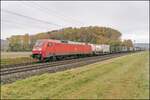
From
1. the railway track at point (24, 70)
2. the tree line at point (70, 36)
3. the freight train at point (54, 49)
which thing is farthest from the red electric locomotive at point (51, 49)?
the tree line at point (70, 36)

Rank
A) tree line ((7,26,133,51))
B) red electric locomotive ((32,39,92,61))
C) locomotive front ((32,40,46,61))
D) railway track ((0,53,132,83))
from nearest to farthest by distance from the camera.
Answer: railway track ((0,53,132,83))
locomotive front ((32,40,46,61))
red electric locomotive ((32,39,92,61))
tree line ((7,26,133,51))

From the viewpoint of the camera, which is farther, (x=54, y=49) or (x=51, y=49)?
(x=54, y=49)

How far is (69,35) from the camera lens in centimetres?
10381

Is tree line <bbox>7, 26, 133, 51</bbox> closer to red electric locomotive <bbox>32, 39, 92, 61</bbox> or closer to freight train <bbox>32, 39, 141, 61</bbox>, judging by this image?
freight train <bbox>32, 39, 141, 61</bbox>

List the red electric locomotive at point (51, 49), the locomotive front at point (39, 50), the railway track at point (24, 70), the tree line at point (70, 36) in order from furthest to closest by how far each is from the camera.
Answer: the tree line at point (70, 36)
the red electric locomotive at point (51, 49)
the locomotive front at point (39, 50)
the railway track at point (24, 70)

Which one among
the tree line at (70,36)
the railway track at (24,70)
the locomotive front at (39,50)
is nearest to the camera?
the railway track at (24,70)

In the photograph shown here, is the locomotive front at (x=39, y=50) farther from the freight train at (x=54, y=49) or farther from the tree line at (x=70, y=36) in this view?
the tree line at (x=70, y=36)

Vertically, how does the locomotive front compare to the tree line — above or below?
below

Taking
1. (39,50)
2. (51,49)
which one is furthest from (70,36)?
(39,50)

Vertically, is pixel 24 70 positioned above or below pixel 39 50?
below

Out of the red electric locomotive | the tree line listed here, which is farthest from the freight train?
the tree line

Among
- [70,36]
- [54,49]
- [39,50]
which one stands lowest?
[39,50]

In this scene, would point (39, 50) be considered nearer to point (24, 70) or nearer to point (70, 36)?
point (24, 70)

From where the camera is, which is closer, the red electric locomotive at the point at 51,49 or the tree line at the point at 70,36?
the red electric locomotive at the point at 51,49
